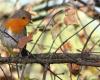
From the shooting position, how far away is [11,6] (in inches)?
193

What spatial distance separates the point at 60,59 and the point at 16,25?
603mm

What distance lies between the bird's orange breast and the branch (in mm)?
449

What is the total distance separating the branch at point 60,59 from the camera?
1777 millimetres

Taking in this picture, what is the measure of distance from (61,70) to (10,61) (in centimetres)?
193

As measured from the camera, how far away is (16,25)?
7.89ft

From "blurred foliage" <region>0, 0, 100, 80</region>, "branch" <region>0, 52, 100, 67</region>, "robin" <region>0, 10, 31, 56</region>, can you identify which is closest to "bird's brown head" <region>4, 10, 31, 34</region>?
"robin" <region>0, 10, 31, 56</region>

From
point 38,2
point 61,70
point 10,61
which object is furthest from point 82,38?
point 10,61

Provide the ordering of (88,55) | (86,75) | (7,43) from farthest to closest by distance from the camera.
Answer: (86,75) < (7,43) < (88,55)

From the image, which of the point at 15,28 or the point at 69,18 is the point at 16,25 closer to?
the point at 15,28

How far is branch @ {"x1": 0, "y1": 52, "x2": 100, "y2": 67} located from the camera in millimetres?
1777

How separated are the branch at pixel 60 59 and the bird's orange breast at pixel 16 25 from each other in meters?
0.45

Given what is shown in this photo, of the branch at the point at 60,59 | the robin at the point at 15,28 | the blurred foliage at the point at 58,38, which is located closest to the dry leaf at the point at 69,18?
the blurred foliage at the point at 58,38

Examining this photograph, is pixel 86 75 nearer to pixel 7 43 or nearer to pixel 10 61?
pixel 7 43

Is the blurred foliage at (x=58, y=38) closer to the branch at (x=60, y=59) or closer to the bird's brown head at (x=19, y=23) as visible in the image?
the bird's brown head at (x=19, y=23)
